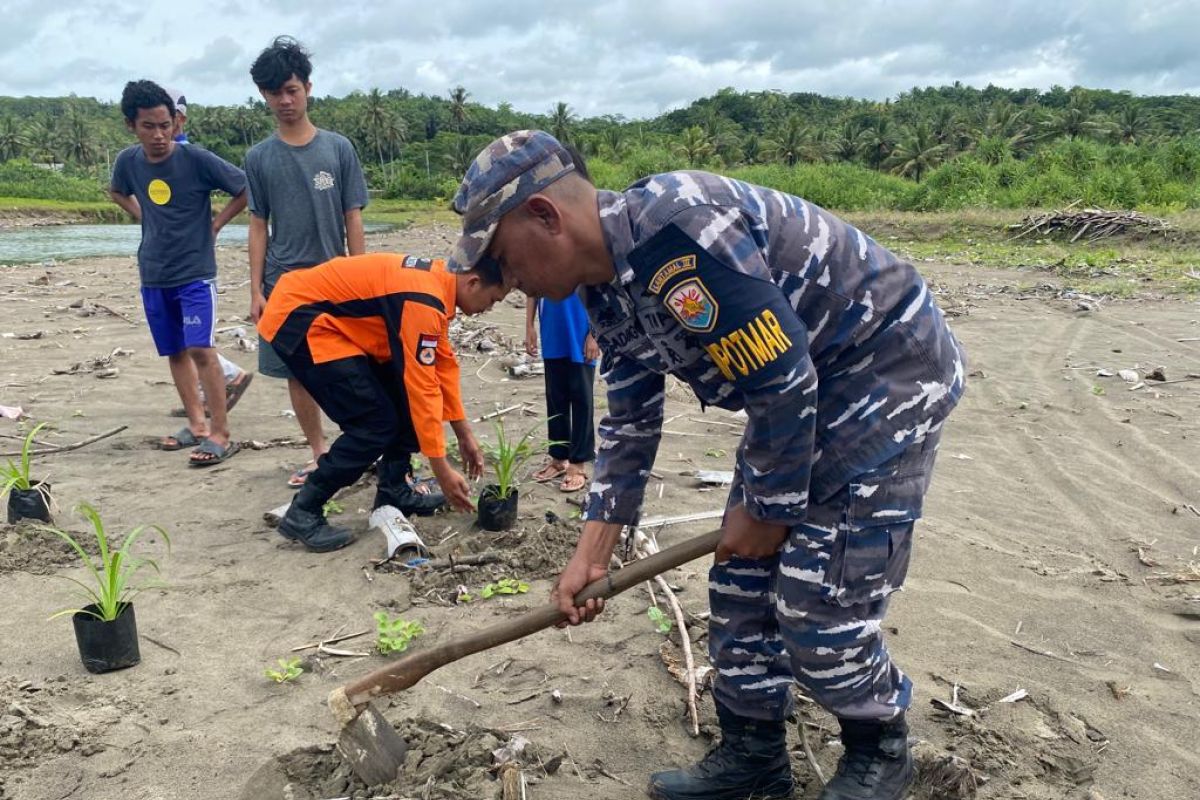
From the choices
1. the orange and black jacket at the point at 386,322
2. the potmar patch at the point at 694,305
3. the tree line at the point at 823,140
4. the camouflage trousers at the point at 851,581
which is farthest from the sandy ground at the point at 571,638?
the tree line at the point at 823,140

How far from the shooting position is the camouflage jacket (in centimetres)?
174

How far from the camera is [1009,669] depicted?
3236mm

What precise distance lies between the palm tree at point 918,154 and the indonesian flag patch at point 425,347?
51.0m

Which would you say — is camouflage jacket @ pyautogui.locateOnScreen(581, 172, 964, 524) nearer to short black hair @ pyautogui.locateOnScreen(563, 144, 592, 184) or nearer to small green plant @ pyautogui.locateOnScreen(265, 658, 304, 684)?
short black hair @ pyautogui.locateOnScreen(563, 144, 592, 184)

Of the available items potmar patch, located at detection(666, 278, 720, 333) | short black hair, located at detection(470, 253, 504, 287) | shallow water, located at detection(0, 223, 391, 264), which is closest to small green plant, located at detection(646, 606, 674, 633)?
short black hair, located at detection(470, 253, 504, 287)

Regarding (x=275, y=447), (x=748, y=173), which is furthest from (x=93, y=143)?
(x=275, y=447)

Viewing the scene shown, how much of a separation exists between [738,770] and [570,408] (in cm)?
299

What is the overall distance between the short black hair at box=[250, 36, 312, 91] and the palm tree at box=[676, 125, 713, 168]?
53030 millimetres

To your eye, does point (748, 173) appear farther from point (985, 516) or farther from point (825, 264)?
point (825, 264)

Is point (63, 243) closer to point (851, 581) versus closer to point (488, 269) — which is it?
point (488, 269)

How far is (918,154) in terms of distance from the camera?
167 feet

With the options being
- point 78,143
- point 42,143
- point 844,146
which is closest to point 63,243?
point 844,146

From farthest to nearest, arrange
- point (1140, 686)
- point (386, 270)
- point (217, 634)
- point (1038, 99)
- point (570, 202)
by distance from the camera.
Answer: point (1038, 99), point (386, 270), point (217, 634), point (1140, 686), point (570, 202)

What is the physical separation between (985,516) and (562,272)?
3.68 metres
